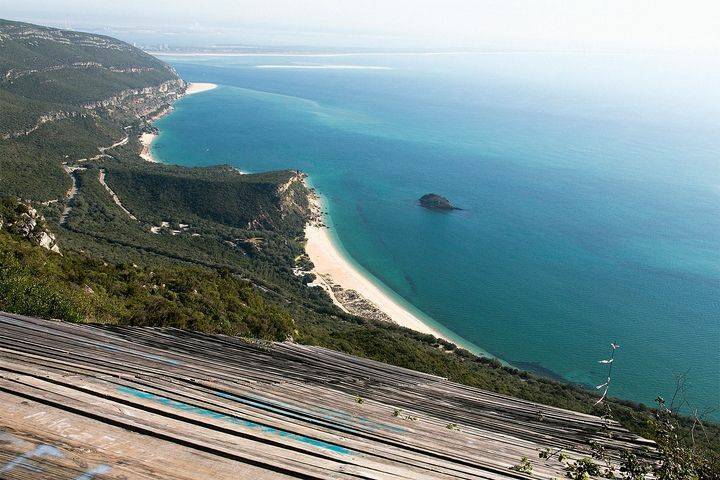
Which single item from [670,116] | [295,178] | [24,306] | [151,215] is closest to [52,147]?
[151,215]

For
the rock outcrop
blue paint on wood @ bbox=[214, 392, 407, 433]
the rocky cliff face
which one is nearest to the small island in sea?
the rock outcrop

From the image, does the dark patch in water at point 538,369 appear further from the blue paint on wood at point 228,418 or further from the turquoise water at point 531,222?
the blue paint on wood at point 228,418

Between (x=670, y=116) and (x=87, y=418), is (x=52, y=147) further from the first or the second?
(x=670, y=116)

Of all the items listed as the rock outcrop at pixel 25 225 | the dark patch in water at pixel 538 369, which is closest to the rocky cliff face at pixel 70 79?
the rock outcrop at pixel 25 225

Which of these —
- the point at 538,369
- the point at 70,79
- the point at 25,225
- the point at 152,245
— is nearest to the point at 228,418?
the point at 25,225

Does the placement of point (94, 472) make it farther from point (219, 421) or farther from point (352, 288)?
point (352, 288)

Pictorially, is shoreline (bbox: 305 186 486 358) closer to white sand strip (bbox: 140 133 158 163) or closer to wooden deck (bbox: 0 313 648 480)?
wooden deck (bbox: 0 313 648 480)
